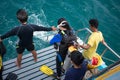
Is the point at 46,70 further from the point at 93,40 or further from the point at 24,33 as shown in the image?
the point at 93,40

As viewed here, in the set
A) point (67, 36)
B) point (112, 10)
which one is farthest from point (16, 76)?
point (112, 10)

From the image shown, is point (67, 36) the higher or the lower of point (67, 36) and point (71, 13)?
the higher

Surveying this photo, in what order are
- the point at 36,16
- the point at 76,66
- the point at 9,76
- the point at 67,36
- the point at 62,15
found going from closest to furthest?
the point at 76,66 < the point at 67,36 < the point at 9,76 < the point at 36,16 < the point at 62,15

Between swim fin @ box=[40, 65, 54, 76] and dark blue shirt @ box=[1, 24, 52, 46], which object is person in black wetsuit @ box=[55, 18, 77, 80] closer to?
dark blue shirt @ box=[1, 24, 52, 46]

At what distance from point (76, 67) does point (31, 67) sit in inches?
116

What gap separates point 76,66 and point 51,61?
308cm

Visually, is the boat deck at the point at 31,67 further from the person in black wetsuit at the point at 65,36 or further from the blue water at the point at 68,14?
the blue water at the point at 68,14

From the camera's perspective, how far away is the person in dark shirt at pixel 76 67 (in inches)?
209

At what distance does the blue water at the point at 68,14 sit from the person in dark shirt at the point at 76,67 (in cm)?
587

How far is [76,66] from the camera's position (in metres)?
5.43

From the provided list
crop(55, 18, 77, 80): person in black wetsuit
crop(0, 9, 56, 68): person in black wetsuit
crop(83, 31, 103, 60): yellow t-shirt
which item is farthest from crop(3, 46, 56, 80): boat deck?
crop(83, 31, 103, 60): yellow t-shirt

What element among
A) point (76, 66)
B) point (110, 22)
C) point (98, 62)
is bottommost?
point (110, 22)

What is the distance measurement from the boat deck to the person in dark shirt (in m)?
2.41

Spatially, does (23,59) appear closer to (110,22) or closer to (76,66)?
(76,66)
